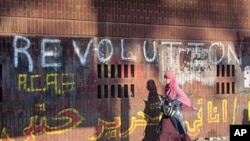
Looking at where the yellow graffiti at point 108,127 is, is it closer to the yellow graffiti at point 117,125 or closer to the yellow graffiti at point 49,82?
the yellow graffiti at point 117,125

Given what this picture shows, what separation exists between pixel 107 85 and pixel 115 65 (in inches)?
16.2

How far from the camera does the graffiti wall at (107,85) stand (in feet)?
28.4

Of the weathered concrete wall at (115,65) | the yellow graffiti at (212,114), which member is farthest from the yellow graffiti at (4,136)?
the yellow graffiti at (212,114)

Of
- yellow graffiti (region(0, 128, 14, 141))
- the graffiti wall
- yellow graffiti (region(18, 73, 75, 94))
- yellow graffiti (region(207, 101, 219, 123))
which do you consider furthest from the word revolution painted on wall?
yellow graffiti (region(0, 128, 14, 141))

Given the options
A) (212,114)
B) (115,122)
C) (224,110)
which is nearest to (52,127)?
(115,122)

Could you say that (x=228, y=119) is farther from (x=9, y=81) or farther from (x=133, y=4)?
(x=9, y=81)

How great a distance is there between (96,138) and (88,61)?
1407 mm

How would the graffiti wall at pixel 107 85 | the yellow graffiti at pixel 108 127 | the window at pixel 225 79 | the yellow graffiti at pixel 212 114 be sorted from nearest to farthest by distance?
1. the graffiti wall at pixel 107 85
2. the yellow graffiti at pixel 108 127
3. the yellow graffiti at pixel 212 114
4. the window at pixel 225 79

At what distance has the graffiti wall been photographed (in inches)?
341

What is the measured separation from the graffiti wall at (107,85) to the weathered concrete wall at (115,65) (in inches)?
0.7

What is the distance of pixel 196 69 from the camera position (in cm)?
1119

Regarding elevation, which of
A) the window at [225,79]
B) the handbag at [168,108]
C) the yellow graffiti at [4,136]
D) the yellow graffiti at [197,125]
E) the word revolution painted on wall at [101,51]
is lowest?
the yellow graffiti at [197,125]

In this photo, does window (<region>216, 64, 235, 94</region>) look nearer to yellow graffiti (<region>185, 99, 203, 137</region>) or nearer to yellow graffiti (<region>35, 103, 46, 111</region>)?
yellow graffiti (<region>185, 99, 203, 137</region>)

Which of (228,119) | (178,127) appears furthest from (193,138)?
(178,127)
